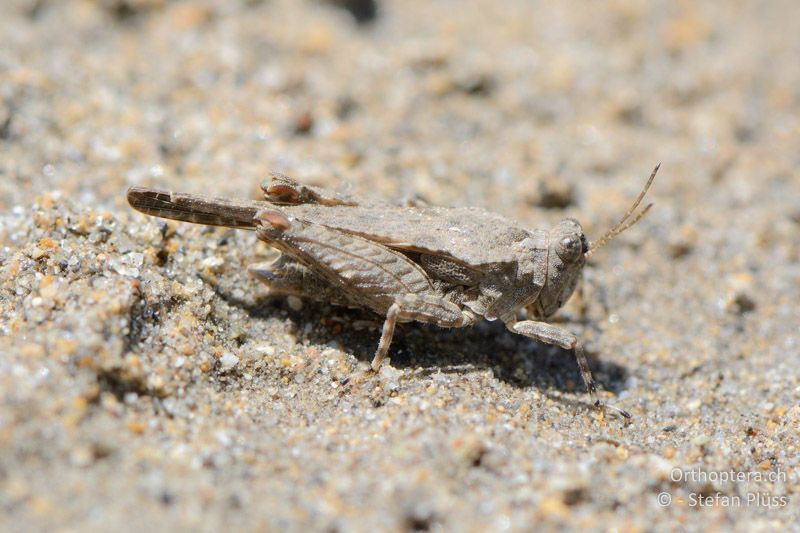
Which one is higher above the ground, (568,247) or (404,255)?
(568,247)

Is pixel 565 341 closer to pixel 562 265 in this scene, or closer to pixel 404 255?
pixel 562 265

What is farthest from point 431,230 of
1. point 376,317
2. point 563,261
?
point 563,261

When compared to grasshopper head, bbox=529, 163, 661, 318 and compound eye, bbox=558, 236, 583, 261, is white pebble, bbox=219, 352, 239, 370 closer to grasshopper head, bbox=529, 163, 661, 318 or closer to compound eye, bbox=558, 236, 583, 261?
grasshopper head, bbox=529, 163, 661, 318

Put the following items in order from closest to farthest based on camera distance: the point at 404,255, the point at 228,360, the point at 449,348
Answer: the point at 228,360 < the point at 404,255 < the point at 449,348

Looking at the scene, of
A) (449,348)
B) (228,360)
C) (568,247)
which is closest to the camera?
(228,360)

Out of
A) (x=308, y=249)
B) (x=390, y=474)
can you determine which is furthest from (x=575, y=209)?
(x=390, y=474)

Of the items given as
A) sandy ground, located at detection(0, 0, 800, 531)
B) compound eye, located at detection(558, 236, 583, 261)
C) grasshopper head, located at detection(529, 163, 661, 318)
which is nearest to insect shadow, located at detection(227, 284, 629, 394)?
sandy ground, located at detection(0, 0, 800, 531)
